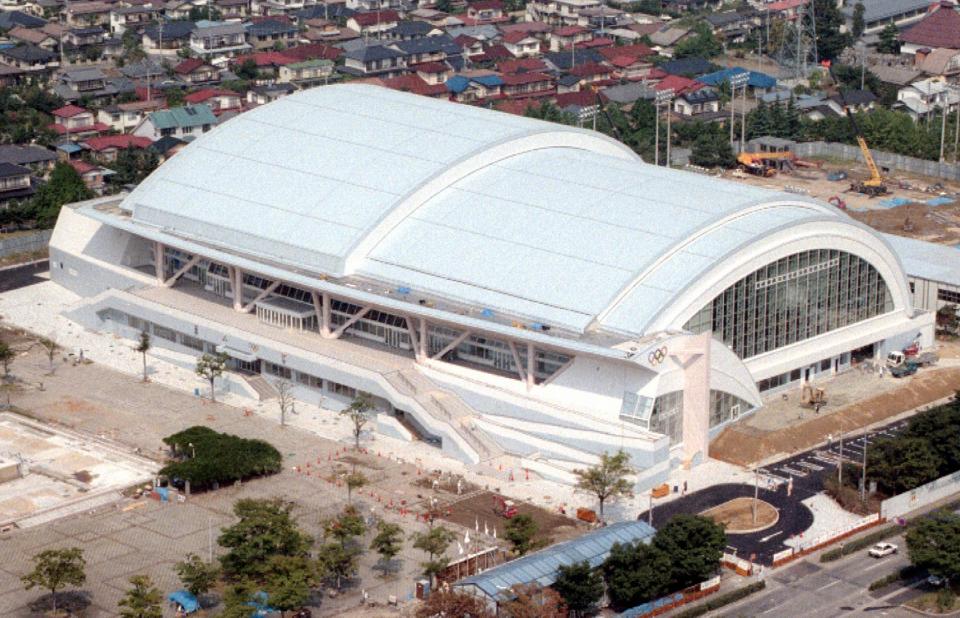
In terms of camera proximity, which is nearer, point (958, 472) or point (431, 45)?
point (958, 472)

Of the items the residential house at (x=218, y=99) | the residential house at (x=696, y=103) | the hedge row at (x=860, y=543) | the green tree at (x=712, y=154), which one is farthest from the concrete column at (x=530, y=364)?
the residential house at (x=696, y=103)

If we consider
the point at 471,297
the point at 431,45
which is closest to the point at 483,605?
the point at 471,297

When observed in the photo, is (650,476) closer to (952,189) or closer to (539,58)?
(952,189)

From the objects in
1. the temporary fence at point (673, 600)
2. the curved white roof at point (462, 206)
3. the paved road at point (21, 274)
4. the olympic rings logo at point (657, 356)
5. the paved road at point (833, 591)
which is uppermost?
the curved white roof at point (462, 206)

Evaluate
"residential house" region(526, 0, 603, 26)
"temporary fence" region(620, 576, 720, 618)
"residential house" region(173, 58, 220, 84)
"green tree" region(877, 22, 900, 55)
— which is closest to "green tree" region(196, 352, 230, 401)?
"temporary fence" region(620, 576, 720, 618)

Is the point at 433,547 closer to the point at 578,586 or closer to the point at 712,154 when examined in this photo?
the point at 578,586

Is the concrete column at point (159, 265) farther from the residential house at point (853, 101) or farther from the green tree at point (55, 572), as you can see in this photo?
the residential house at point (853, 101)
